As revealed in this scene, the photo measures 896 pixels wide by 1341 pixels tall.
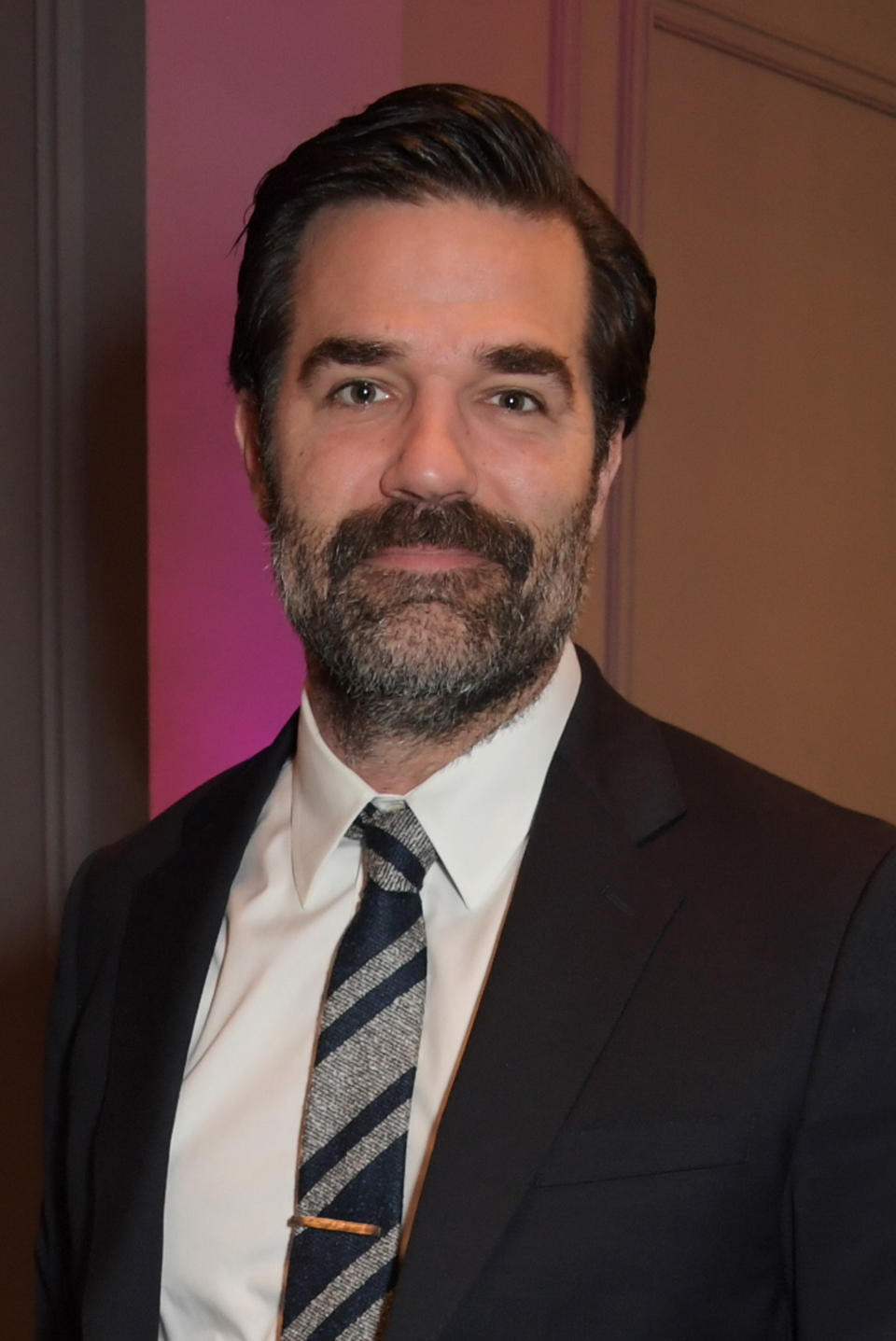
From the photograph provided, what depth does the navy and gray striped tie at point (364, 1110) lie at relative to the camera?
1.13m

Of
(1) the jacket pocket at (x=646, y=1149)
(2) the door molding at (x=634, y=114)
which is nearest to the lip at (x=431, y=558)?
(1) the jacket pocket at (x=646, y=1149)

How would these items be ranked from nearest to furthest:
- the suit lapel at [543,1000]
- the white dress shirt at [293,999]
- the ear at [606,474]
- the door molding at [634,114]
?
the suit lapel at [543,1000]
the white dress shirt at [293,999]
the ear at [606,474]
the door molding at [634,114]

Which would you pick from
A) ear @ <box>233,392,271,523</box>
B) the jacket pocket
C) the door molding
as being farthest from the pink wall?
the jacket pocket

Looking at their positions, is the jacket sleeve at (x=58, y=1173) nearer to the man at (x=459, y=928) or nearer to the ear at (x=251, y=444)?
the man at (x=459, y=928)

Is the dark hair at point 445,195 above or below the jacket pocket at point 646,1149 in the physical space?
above

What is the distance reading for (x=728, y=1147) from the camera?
3.54 feet

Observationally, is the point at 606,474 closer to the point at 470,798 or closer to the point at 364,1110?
the point at 470,798

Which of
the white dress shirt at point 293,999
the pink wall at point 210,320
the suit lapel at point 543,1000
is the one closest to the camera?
the suit lapel at point 543,1000

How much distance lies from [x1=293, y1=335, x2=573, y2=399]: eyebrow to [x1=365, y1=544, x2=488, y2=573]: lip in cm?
15

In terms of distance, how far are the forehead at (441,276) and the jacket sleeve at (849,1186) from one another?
24.3 inches

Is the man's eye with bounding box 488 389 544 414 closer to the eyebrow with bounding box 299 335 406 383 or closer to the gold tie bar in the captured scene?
the eyebrow with bounding box 299 335 406 383

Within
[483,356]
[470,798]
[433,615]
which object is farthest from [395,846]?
[483,356]

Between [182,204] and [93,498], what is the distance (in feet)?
1.29

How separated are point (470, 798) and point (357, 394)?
0.35 metres
